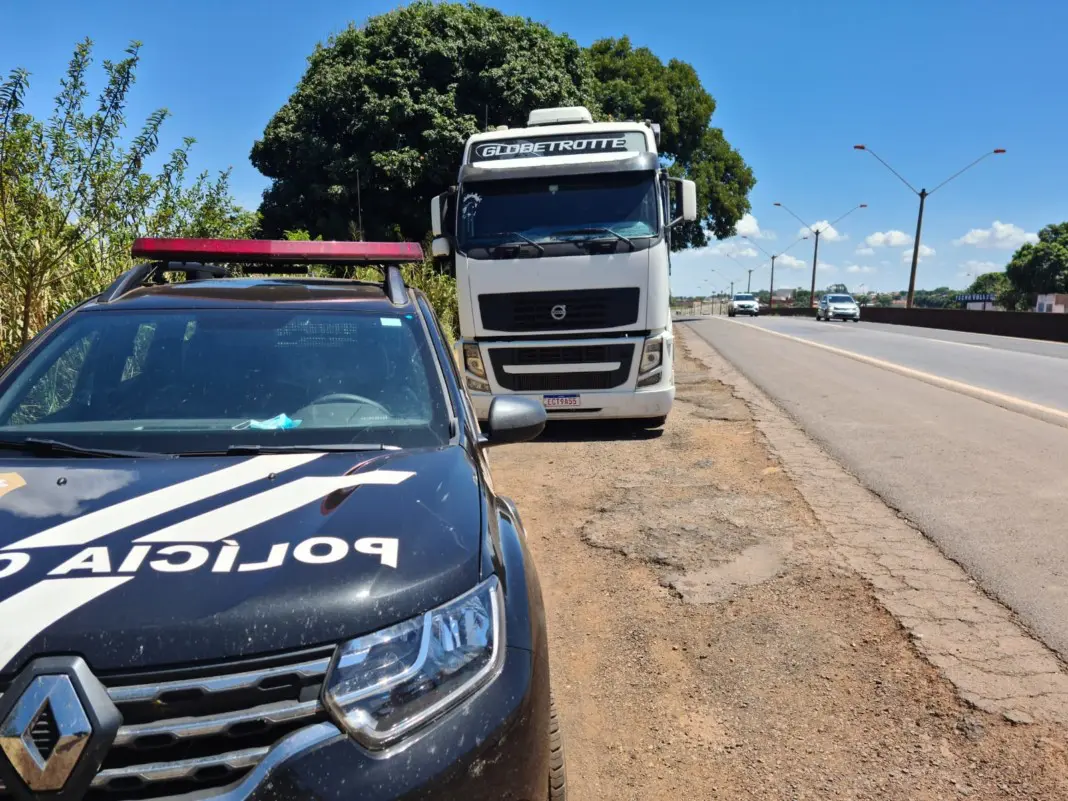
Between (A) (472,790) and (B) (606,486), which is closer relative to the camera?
(A) (472,790)

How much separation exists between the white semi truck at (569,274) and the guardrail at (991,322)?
75.3ft

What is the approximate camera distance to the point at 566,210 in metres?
8.66

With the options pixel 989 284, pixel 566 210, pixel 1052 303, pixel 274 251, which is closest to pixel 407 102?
pixel 566 210

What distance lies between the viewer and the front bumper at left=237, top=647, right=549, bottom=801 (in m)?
1.64

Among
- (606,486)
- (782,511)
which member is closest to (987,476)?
(782,511)

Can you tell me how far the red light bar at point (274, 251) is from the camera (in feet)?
12.2

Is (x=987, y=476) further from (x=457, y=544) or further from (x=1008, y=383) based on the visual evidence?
(x=1008, y=383)

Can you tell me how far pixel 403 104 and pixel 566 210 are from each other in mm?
15237

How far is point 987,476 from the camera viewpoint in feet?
21.9

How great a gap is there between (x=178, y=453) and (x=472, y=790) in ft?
4.71

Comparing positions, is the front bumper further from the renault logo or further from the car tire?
the renault logo

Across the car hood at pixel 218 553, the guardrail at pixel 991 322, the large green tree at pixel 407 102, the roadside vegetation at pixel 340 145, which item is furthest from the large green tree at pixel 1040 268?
the car hood at pixel 218 553

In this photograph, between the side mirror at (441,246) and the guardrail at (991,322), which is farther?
the guardrail at (991,322)

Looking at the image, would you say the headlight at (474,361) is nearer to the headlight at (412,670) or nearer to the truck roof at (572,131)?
the truck roof at (572,131)
